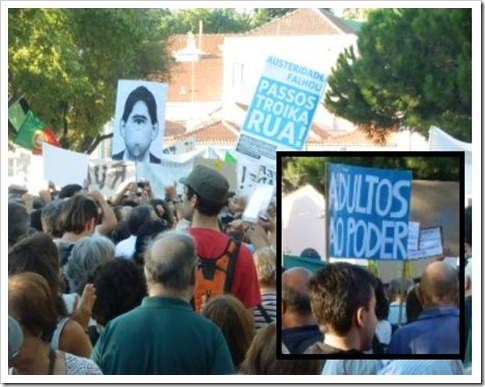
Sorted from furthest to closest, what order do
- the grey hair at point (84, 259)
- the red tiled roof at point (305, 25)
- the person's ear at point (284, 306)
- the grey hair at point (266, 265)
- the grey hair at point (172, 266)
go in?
the red tiled roof at point (305, 25) → the grey hair at point (266, 265) → the grey hair at point (84, 259) → the person's ear at point (284, 306) → the grey hair at point (172, 266)

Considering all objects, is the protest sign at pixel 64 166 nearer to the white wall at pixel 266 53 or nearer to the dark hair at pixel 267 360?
the white wall at pixel 266 53

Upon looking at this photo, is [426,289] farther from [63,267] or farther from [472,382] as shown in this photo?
[63,267]

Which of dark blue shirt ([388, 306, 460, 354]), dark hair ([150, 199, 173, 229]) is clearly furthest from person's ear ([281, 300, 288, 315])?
dark hair ([150, 199, 173, 229])

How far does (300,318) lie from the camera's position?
5871 millimetres

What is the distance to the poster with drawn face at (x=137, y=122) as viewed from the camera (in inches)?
Result: 258

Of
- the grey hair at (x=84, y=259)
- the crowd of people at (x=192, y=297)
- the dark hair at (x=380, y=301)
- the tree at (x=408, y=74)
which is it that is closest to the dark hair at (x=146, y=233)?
the crowd of people at (x=192, y=297)

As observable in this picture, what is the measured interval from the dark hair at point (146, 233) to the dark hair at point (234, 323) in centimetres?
66

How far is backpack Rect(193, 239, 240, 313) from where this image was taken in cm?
617

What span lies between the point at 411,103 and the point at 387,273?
1.14 metres

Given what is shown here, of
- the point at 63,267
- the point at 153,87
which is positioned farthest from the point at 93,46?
the point at 63,267

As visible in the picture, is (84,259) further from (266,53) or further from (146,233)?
(266,53)

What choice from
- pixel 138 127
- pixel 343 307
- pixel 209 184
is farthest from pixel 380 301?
pixel 138 127

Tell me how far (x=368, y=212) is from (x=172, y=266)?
3.88 feet

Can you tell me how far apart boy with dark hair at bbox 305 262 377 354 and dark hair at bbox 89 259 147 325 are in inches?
A: 37.4
